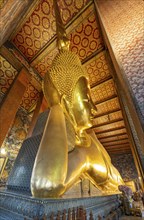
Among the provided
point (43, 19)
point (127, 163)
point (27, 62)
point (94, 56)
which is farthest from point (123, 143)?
point (43, 19)

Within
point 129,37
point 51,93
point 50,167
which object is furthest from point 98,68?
point 50,167

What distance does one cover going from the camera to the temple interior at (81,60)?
110 cm

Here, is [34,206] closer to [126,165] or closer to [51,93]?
[51,93]

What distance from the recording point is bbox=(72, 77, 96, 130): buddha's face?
140 centimetres

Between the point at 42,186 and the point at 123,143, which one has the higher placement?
the point at 123,143

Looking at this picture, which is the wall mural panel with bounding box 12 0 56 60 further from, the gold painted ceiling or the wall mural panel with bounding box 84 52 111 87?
the wall mural panel with bounding box 84 52 111 87

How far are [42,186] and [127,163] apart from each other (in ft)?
20.5

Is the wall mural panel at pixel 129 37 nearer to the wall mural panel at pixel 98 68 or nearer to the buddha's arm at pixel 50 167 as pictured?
the buddha's arm at pixel 50 167

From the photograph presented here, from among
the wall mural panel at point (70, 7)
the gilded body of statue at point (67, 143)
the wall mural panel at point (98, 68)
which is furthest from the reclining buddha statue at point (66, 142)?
the wall mural panel at point (98, 68)

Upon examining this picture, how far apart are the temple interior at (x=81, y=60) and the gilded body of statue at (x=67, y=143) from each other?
0.13 meters

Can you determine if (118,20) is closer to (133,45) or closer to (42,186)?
(133,45)

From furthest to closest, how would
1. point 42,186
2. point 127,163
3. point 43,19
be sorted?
1. point 127,163
2. point 43,19
3. point 42,186

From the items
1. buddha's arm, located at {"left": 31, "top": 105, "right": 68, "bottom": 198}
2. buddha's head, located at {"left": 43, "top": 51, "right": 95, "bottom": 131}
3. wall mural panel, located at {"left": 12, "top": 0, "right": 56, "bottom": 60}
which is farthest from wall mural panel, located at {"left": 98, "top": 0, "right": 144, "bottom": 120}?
wall mural panel, located at {"left": 12, "top": 0, "right": 56, "bottom": 60}

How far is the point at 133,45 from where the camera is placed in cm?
117
